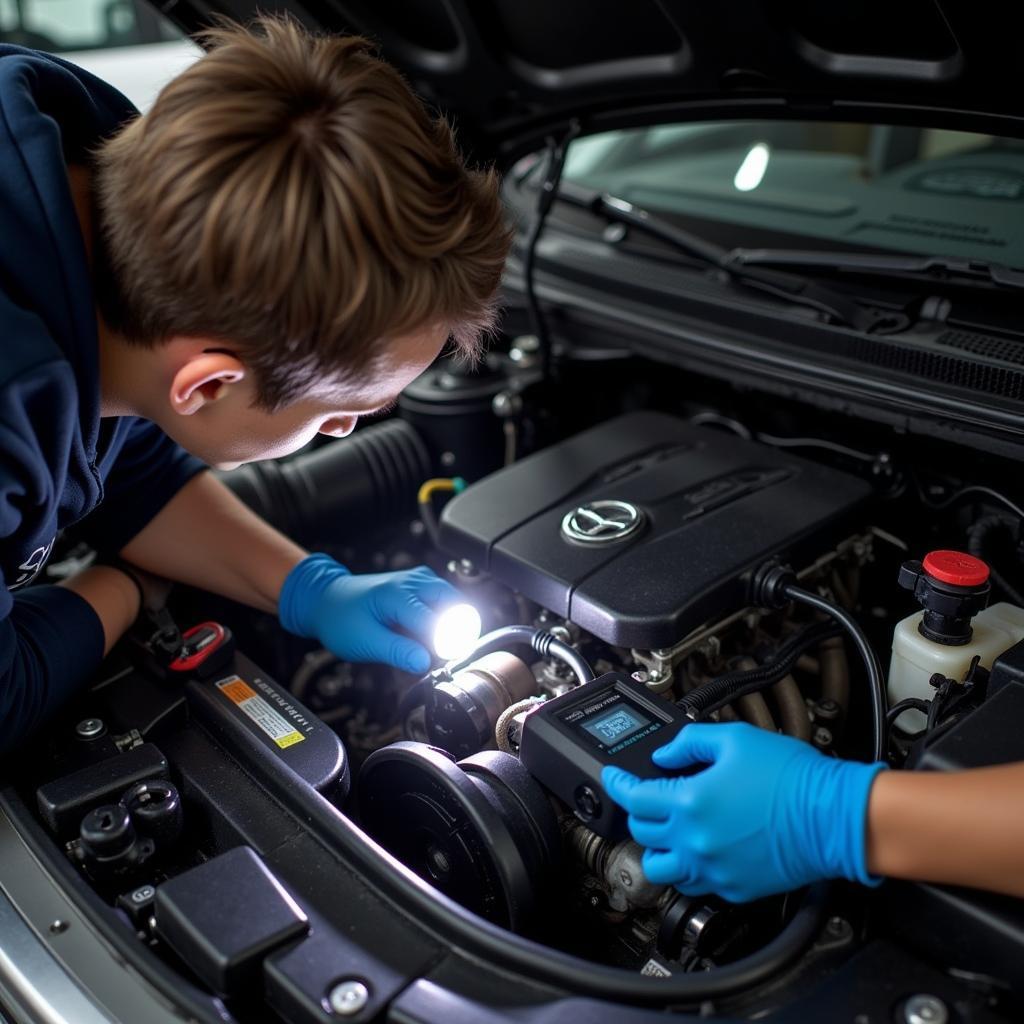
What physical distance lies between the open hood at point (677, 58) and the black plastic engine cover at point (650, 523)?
50 cm

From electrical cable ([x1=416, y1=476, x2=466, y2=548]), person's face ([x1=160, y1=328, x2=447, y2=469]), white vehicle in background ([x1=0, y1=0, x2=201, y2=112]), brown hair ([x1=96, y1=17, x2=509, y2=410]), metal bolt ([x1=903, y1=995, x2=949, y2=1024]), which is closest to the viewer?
metal bolt ([x1=903, y1=995, x2=949, y2=1024])

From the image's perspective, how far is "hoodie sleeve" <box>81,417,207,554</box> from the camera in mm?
1518

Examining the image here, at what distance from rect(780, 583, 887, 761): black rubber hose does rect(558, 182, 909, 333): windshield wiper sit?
44 cm

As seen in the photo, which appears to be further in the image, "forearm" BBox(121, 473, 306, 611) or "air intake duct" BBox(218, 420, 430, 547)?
"air intake duct" BBox(218, 420, 430, 547)

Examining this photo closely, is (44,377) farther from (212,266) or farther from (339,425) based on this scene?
(339,425)

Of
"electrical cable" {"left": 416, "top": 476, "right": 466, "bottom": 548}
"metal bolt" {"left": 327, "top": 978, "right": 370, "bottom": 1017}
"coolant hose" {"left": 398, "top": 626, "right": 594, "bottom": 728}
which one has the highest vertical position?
"metal bolt" {"left": 327, "top": 978, "right": 370, "bottom": 1017}

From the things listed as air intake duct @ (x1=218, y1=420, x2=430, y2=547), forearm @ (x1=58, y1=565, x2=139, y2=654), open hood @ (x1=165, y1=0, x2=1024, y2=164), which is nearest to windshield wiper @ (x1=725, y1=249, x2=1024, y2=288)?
open hood @ (x1=165, y1=0, x2=1024, y2=164)

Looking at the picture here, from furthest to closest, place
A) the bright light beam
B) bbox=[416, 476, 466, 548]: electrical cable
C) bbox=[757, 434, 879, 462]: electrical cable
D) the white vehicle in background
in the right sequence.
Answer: the white vehicle in background, the bright light beam, bbox=[416, 476, 466, 548]: electrical cable, bbox=[757, 434, 879, 462]: electrical cable

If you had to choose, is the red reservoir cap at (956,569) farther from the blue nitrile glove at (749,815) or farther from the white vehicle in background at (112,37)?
the white vehicle in background at (112,37)

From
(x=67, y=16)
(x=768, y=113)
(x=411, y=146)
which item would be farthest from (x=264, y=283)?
(x=67, y=16)

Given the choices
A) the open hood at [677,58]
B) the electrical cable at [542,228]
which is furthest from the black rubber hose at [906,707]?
the electrical cable at [542,228]

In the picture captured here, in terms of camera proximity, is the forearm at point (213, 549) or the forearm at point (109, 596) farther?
the forearm at point (213, 549)

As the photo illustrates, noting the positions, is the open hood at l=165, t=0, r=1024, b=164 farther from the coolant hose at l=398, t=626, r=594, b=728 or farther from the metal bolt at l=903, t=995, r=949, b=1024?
the metal bolt at l=903, t=995, r=949, b=1024

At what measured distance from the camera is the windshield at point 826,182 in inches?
63.0
